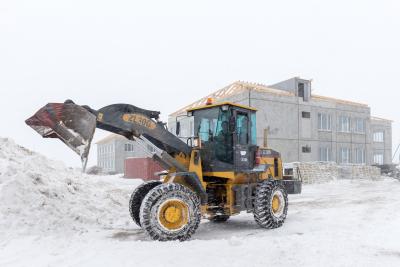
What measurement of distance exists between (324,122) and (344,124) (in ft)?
8.82

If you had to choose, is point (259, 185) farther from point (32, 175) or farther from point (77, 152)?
point (32, 175)

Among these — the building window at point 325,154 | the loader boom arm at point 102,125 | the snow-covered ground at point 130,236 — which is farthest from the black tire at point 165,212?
the building window at point 325,154

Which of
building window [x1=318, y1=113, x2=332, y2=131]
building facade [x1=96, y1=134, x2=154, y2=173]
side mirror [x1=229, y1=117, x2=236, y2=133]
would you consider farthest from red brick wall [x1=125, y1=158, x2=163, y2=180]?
side mirror [x1=229, y1=117, x2=236, y2=133]

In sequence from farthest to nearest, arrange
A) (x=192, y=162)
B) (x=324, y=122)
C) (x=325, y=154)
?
(x=324, y=122), (x=325, y=154), (x=192, y=162)

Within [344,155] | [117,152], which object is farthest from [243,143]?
[117,152]

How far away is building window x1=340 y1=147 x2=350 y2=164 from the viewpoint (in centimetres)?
3385

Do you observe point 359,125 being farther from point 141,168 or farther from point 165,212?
point 165,212

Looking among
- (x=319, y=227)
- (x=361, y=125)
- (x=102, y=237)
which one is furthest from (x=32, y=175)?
(x=361, y=125)

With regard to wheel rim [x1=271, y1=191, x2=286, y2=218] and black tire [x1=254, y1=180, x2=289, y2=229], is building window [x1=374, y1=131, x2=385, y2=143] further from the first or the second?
black tire [x1=254, y1=180, x2=289, y2=229]

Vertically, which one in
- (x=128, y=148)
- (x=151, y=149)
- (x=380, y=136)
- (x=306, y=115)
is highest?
(x=306, y=115)

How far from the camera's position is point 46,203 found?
27.8 ft

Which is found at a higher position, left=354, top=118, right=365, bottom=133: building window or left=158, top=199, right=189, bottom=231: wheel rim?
left=354, top=118, right=365, bottom=133: building window

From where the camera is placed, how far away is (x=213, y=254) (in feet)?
20.1

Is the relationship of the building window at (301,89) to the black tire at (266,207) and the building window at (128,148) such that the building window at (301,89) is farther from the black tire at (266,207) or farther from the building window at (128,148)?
the building window at (128,148)
